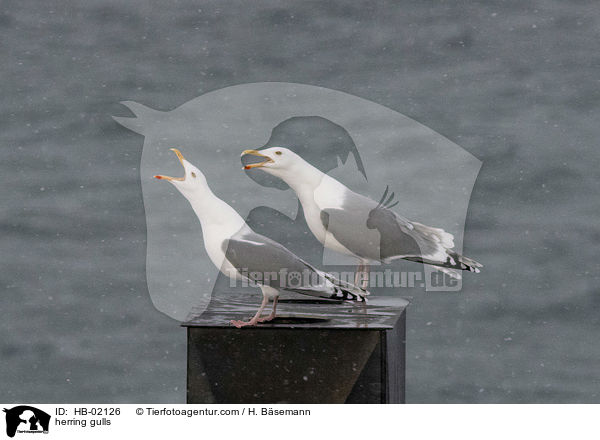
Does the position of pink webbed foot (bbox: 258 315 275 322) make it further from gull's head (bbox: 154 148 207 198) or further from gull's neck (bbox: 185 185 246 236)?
gull's head (bbox: 154 148 207 198)

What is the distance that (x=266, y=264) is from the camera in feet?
10.2

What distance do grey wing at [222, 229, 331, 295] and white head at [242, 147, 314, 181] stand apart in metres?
0.31

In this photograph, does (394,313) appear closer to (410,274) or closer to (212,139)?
(410,274)

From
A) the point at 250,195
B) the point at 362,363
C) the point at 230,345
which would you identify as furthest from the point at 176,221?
the point at 362,363

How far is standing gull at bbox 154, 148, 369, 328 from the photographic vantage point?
10.2 feet

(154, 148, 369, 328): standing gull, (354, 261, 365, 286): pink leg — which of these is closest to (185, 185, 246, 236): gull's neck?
(154, 148, 369, 328): standing gull

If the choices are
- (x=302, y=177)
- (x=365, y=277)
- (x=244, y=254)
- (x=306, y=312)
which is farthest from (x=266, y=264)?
(x=365, y=277)

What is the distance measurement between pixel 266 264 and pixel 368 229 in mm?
468

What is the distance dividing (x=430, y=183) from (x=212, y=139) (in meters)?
0.99

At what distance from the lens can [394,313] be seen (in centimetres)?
331

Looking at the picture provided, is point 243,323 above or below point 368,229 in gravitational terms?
below

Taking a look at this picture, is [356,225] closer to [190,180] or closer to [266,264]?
[266,264]

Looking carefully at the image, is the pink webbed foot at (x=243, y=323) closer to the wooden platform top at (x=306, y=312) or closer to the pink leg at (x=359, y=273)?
the wooden platform top at (x=306, y=312)

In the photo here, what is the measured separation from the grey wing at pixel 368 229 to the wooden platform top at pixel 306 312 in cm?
19
